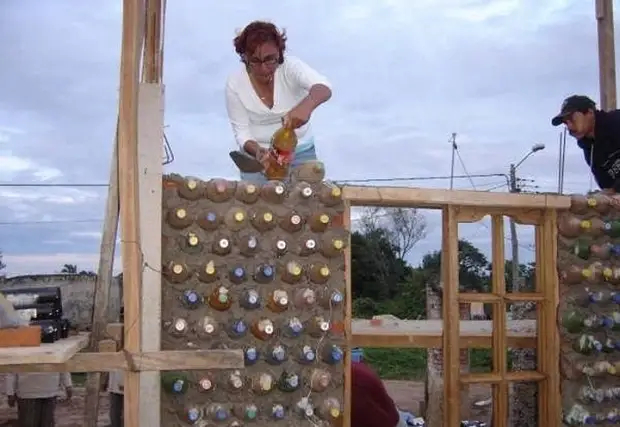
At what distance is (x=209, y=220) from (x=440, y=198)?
1509 mm

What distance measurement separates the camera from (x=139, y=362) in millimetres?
3016

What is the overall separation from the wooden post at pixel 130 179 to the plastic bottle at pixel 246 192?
4.67 ft

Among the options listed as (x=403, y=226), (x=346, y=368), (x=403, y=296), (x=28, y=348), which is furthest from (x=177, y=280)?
(x=403, y=226)

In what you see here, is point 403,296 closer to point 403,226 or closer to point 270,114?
point 403,226

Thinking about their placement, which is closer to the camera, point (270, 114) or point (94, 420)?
point (94, 420)

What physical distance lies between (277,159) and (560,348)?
2.33 metres

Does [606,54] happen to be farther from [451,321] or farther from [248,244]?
[248,244]

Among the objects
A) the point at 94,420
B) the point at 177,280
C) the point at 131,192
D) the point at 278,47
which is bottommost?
the point at 94,420

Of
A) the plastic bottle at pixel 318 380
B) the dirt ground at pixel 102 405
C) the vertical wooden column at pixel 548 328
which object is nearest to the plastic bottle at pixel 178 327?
the plastic bottle at pixel 318 380

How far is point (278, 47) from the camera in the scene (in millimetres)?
4906

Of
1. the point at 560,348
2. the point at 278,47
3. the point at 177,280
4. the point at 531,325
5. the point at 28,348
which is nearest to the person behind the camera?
the point at 28,348

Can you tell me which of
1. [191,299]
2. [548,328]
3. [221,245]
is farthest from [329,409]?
[548,328]

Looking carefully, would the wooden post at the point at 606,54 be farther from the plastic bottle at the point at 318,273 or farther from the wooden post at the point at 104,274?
the wooden post at the point at 104,274

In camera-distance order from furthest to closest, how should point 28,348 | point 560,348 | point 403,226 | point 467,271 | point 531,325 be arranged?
point 403,226, point 467,271, point 531,325, point 560,348, point 28,348
